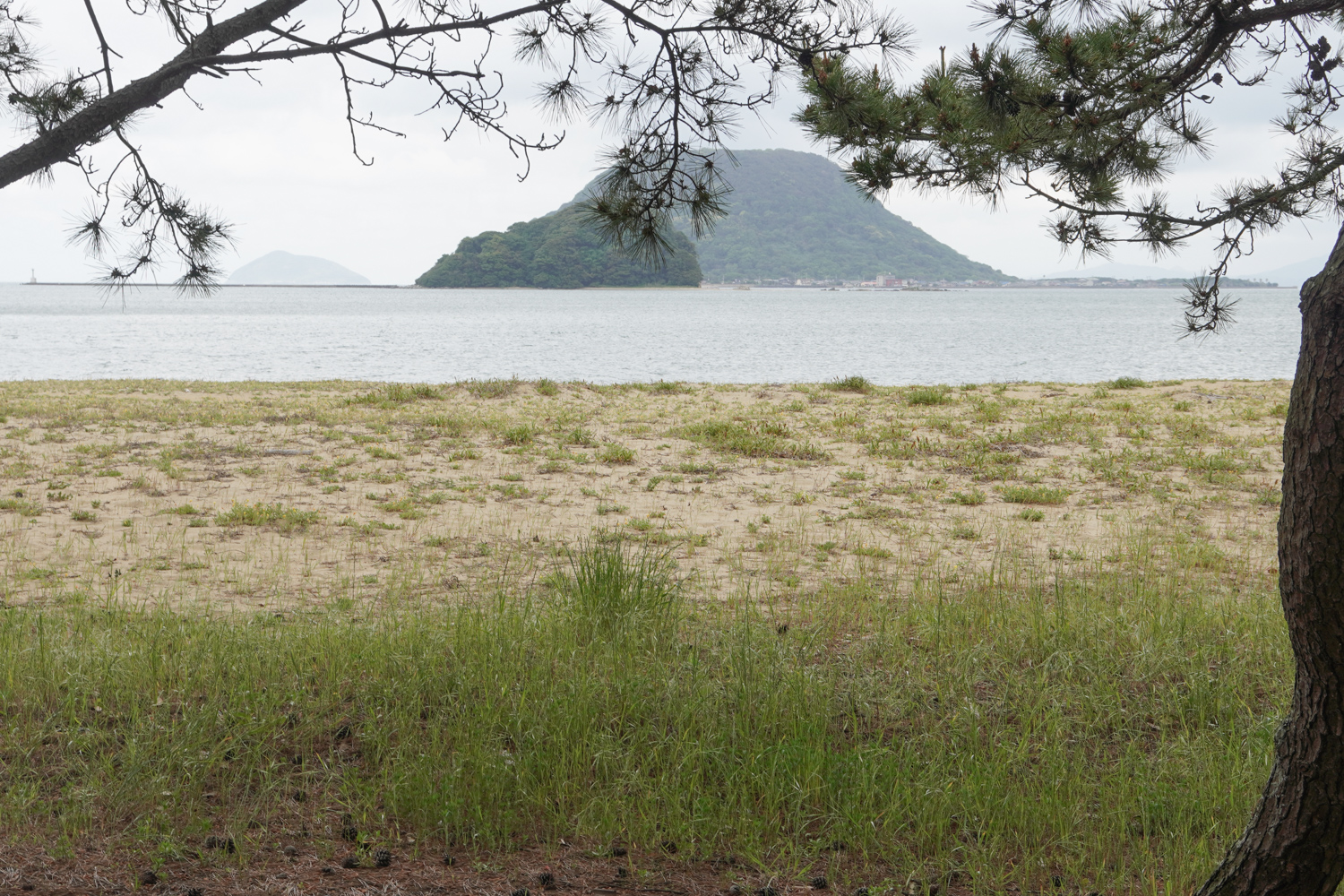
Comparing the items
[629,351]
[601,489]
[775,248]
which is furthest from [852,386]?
[775,248]

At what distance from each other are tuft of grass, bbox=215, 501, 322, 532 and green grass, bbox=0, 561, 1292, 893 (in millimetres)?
3109

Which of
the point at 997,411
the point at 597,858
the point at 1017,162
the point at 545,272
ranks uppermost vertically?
the point at 545,272

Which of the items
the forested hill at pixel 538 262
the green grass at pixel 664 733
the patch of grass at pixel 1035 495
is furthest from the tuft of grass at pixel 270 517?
the forested hill at pixel 538 262

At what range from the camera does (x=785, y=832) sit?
3.04m

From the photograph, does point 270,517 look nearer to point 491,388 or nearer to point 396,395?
point 396,395

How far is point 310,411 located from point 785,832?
12591 millimetres

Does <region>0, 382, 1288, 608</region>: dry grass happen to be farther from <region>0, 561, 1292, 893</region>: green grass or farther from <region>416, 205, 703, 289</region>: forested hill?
<region>416, 205, 703, 289</region>: forested hill

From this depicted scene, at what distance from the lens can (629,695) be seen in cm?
363

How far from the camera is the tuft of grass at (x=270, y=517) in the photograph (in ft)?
26.0

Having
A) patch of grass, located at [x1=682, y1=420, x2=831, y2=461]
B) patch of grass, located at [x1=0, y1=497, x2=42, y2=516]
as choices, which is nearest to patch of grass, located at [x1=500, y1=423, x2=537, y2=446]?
patch of grass, located at [x1=682, y1=420, x2=831, y2=461]

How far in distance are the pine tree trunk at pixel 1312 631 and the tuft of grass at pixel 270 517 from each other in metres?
7.30

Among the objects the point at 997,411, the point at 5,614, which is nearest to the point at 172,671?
the point at 5,614

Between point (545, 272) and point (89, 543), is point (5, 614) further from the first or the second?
point (545, 272)

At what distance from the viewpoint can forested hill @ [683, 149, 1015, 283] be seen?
429 ft
